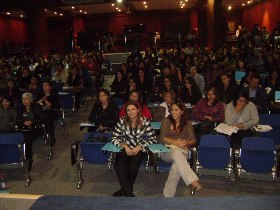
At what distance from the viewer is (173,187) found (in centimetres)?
441

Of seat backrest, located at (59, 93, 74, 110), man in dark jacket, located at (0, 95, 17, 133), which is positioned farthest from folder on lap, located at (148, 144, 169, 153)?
seat backrest, located at (59, 93, 74, 110)

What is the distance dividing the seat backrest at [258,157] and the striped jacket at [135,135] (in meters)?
1.25

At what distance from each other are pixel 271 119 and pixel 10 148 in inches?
169

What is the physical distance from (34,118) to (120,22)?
72.6 feet

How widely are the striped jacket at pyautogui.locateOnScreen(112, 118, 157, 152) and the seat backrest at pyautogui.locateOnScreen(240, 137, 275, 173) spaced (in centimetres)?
125

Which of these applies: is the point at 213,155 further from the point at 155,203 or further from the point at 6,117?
the point at 6,117

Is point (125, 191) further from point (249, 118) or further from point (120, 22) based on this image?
point (120, 22)

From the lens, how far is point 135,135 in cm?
495

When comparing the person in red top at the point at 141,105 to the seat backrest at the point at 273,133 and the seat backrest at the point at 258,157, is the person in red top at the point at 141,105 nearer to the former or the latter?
the seat backrest at the point at 273,133

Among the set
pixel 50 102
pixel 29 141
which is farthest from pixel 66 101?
pixel 29 141

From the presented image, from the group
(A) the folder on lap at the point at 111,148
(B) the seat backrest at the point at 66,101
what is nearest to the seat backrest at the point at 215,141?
(A) the folder on lap at the point at 111,148

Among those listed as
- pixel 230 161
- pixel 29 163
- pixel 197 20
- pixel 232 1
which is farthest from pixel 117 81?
pixel 197 20

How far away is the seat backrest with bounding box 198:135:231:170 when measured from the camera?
14.9 feet

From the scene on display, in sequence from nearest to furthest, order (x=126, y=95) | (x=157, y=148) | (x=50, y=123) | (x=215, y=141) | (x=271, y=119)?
(x=157, y=148) < (x=215, y=141) < (x=271, y=119) < (x=50, y=123) < (x=126, y=95)
